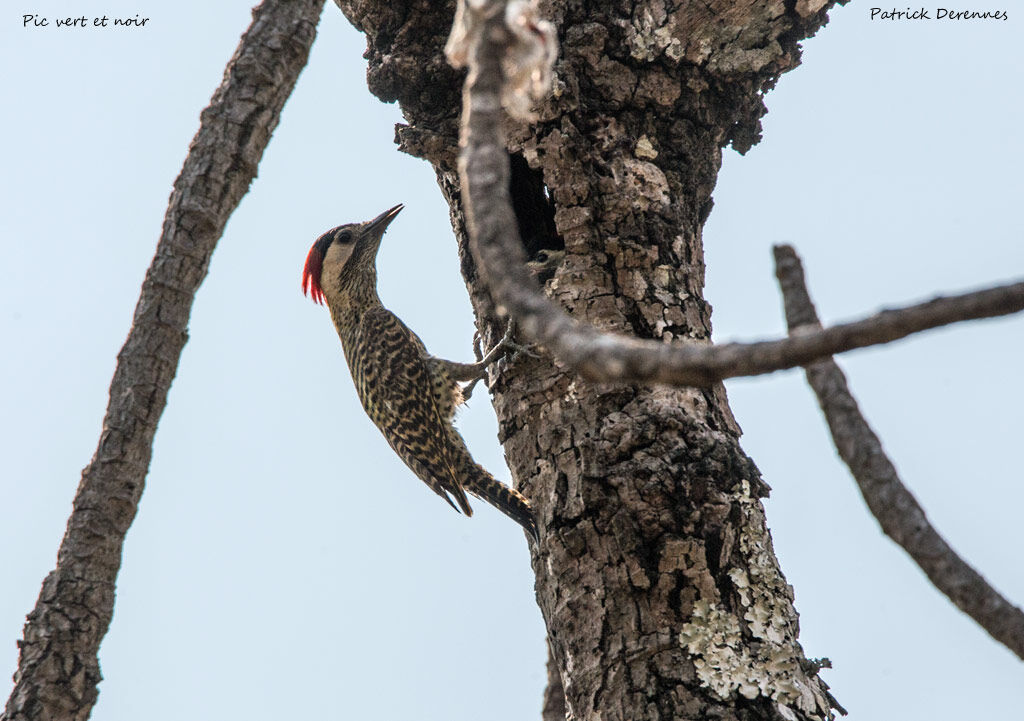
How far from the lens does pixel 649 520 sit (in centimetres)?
291

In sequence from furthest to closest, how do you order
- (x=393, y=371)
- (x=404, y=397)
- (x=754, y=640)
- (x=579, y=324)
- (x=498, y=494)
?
1. (x=393, y=371)
2. (x=404, y=397)
3. (x=498, y=494)
4. (x=754, y=640)
5. (x=579, y=324)

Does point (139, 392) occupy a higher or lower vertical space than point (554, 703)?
higher

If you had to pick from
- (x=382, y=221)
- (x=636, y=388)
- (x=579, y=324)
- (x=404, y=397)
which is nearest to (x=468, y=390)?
(x=404, y=397)

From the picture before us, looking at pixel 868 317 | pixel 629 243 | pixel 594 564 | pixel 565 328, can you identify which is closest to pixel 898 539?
pixel 868 317

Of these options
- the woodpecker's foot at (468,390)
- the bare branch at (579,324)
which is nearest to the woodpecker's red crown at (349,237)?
the woodpecker's foot at (468,390)

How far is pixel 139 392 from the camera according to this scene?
2.43m

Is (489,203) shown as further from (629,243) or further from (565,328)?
(629,243)

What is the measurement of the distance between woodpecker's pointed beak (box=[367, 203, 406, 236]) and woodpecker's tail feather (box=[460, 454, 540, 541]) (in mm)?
1761

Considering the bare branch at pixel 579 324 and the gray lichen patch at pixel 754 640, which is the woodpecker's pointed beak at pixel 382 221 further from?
the bare branch at pixel 579 324

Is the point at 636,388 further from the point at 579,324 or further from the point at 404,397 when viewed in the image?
the point at 404,397

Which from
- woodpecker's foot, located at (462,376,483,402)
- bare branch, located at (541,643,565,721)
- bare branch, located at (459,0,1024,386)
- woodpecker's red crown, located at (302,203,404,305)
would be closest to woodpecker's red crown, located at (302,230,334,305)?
woodpecker's red crown, located at (302,203,404,305)

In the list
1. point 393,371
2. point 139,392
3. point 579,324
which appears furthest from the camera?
point 393,371

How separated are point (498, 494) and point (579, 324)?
2.79 meters

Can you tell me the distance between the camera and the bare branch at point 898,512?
1583 millimetres
